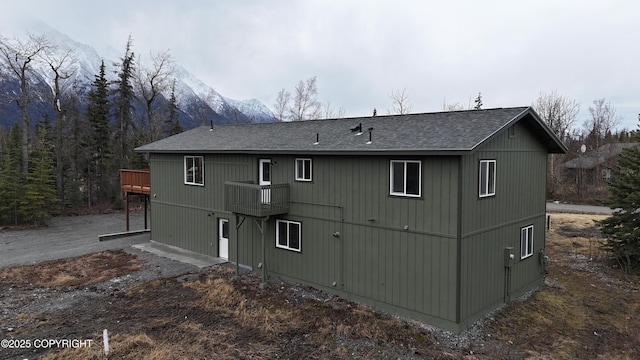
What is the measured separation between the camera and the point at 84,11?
21953 millimetres

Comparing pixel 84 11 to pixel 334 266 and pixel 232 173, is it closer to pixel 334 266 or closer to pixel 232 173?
pixel 232 173

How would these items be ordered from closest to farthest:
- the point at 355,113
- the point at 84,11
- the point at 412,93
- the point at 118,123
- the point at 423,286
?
the point at 423,286, the point at 84,11, the point at 118,123, the point at 412,93, the point at 355,113

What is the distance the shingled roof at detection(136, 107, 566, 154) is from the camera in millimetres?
9500

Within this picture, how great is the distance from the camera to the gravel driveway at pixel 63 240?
53.0ft

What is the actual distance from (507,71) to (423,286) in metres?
20.9

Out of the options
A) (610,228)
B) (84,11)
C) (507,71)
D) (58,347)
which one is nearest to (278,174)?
(58,347)

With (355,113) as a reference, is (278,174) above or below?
below

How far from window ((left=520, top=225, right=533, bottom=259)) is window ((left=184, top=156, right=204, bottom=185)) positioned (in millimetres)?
12067

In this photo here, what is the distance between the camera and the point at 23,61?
1026 inches

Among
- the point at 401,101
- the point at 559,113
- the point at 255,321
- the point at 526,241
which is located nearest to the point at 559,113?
the point at 559,113

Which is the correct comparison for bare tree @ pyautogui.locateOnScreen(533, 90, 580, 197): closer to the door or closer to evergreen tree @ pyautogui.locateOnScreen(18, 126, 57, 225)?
the door

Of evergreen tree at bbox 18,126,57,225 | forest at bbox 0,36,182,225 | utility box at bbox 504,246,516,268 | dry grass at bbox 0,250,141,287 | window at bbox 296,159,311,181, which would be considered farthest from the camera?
forest at bbox 0,36,182,225

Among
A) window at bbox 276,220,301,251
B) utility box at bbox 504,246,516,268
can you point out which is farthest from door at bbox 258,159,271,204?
utility box at bbox 504,246,516,268

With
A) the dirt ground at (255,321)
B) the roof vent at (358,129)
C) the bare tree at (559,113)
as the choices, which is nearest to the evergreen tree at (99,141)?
the dirt ground at (255,321)
